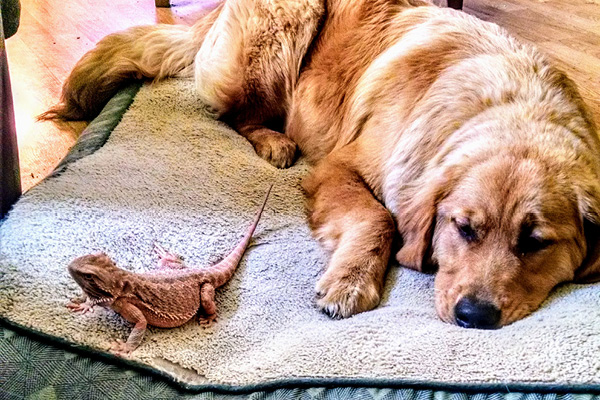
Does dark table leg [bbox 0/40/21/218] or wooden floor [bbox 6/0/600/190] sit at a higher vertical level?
dark table leg [bbox 0/40/21/218]

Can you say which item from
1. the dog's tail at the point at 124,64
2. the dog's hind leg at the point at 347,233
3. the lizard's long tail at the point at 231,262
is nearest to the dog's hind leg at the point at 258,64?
the dog's tail at the point at 124,64

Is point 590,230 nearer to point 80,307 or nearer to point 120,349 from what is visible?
point 120,349

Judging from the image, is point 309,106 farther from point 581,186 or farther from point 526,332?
point 526,332

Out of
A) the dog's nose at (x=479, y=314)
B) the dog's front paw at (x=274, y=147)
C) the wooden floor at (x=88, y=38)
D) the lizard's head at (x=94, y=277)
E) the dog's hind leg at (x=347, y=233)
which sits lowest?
the wooden floor at (x=88, y=38)

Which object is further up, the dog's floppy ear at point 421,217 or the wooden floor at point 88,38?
the dog's floppy ear at point 421,217

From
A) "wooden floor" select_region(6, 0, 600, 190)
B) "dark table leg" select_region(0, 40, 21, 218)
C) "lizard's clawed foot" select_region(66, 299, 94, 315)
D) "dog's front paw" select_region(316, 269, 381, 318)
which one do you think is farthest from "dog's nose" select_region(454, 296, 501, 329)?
"wooden floor" select_region(6, 0, 600, 190)

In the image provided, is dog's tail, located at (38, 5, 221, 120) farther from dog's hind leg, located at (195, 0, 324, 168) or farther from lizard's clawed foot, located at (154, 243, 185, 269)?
lizard's clawed foot, located at (154, 243, 185, 269)

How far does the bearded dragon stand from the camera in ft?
5.27

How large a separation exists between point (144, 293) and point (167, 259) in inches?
11.3

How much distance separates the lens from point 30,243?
1.88 m

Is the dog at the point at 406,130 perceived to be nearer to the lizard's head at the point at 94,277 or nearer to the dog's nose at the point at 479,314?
the dog's nose at the point at 479,314

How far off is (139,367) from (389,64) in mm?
1500

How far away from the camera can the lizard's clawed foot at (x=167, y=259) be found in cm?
194

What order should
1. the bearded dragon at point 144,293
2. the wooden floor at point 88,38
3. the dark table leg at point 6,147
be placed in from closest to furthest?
the bearded dragon at point 144,293
the dark table leg at point 6,147
the wooden floor at point 88,38
